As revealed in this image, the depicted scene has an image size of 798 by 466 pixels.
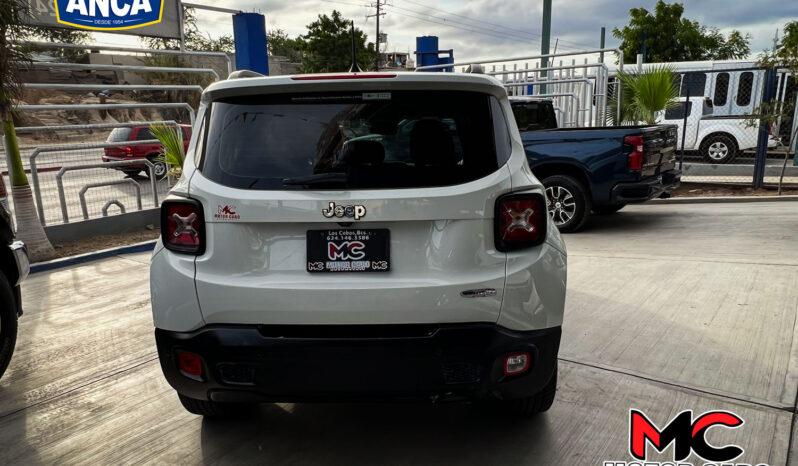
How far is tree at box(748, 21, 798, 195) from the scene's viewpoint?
32.3ft

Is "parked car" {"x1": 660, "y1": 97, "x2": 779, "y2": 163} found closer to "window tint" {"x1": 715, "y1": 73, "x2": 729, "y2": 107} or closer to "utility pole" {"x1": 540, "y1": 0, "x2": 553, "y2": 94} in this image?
"window tint" {"x1": 715, "y1": 73, "x2": 729, "y2": 107}

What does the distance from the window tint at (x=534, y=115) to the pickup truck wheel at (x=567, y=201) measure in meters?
1.31

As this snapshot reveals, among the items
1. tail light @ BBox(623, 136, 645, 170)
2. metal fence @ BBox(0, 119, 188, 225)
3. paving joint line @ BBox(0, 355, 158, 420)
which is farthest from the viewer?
metal fence @ BBox(0, 119, 188, 225)

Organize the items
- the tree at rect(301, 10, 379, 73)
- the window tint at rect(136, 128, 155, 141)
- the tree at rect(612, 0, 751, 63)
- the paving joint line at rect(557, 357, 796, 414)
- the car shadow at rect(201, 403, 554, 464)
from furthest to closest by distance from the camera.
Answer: the tree at rect(301, 10, 379, 73)
the tree at rect(612, 0, 751, 63)
the window tint at rect(136, 128, 155, 141)
the paving joint line at rect(557, 357, 796, 414)
the car shadow at rect(201, 403, 554, 464)

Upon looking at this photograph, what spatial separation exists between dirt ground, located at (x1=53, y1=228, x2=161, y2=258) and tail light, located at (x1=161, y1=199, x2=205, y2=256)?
5575mm

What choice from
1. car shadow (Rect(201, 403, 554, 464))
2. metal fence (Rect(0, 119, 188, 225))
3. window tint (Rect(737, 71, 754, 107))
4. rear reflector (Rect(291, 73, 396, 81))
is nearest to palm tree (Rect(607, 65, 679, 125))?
window tint (Rect(737, 71, 754, 107))

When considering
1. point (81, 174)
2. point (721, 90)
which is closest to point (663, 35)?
point (721, 90)

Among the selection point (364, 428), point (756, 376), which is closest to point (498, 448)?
point (364, 428)

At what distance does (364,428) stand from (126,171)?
703 cm

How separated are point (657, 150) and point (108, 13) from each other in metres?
8.42

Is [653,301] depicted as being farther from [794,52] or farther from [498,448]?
[794,52]

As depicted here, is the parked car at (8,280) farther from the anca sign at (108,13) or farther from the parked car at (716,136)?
the parked car at (716,136)

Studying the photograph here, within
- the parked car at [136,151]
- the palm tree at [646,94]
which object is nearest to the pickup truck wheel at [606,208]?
the palm tree at [646,94]

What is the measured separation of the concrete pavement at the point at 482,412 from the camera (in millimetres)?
2873
